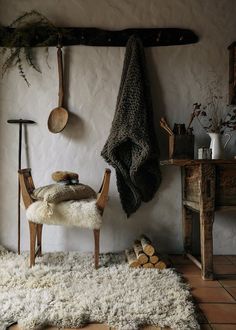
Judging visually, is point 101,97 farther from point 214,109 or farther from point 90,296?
point 90,296

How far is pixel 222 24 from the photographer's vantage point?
2541 millimetres

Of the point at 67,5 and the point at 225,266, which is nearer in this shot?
the point at 225,266

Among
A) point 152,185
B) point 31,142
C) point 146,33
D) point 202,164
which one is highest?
point 146,33

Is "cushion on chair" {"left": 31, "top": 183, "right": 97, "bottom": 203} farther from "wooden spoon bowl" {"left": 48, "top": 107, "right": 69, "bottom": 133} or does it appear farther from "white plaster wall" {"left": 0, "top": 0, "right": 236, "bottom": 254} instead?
"wooden spoon bowl" {"left": 48, "top": 107, "right": 69, "bottom": 133}

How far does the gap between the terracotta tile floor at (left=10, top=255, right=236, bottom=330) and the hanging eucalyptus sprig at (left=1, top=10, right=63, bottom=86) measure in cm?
194

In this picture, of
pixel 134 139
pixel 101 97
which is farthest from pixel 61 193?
pixel 101 97

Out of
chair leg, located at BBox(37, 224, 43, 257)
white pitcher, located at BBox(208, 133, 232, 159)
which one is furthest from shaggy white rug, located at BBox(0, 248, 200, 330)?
white pitcher, located at BBox(208, 133, 232, 159)

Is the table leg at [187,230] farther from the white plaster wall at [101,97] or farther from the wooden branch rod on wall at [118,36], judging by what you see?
the wooden branch rod on wall at [118,36]

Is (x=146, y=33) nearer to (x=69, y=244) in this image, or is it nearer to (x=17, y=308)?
(x=69, y=244)

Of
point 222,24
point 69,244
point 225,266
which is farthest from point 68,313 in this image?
point 222,24

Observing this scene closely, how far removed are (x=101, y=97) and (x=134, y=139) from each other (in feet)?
1.86

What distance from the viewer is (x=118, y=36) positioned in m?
2.52

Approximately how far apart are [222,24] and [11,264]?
2.50 meters

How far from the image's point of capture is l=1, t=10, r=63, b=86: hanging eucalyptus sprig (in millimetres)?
2508
